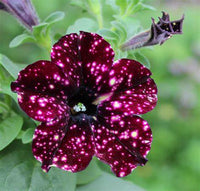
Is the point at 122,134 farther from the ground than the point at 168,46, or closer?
farther from the ground

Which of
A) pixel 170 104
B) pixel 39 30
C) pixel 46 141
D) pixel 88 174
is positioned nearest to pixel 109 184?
pixel 88 174

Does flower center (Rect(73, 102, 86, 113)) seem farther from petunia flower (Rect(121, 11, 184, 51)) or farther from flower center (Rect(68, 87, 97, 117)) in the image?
petunia flower (Rect(121, 11, 184, 51))

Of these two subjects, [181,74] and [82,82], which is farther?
[181,74]

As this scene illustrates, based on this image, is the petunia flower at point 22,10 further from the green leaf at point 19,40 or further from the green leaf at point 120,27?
the green leaf at point 120,27

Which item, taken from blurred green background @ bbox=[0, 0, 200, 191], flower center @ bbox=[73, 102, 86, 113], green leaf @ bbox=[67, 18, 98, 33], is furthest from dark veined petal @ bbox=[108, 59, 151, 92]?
blurred green background @ bbox=[0, 0, 200, 191]

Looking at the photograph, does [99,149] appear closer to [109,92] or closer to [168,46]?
[109,92]

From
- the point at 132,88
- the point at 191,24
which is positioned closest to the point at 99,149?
the point at 132,88

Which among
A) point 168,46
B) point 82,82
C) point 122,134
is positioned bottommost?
point 168,46
